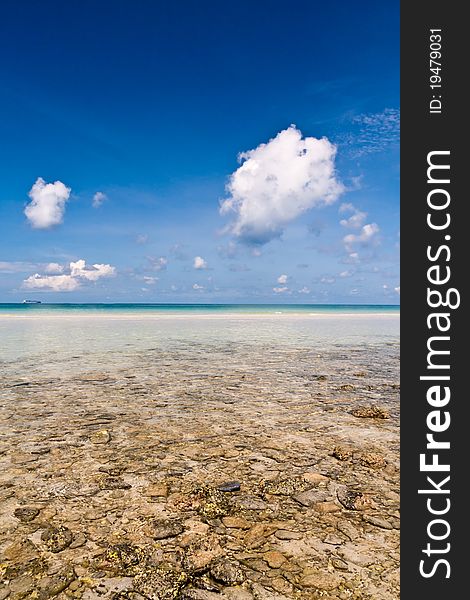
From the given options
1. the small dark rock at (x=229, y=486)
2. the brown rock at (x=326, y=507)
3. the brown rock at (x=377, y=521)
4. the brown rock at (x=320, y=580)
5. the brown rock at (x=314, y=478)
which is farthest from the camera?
the brown rock at (x=314, y=478)

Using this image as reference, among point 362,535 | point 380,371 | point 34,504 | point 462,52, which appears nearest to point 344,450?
point 362,535

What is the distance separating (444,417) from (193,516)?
2682mm

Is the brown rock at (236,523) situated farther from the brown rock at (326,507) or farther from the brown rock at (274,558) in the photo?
the brown rock at (326,507)

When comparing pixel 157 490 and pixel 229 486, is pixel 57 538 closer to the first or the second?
pixel 157 490

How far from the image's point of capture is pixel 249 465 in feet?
17.6

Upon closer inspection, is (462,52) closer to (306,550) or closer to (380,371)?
(306,550)

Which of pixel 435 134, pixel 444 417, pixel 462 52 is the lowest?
pixel 444 417

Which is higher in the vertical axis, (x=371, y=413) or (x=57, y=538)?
(x=57, y=538)

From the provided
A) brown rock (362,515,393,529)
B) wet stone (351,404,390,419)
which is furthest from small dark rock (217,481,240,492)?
wet stone (351,404,390,419)

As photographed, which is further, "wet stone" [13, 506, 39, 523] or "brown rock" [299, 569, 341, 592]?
"wet stone" [13, 506, 39, 523]

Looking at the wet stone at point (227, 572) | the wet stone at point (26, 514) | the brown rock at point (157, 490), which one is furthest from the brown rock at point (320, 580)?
the wet stone at point (26, 514)

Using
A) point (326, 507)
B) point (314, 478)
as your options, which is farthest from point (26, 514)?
point (314, 478)

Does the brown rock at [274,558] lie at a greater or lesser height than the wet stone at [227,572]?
lesser

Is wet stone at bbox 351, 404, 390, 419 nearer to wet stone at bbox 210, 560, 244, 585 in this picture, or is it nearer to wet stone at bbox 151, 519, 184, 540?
wet stone at bbox 151, 519, 184, 540
